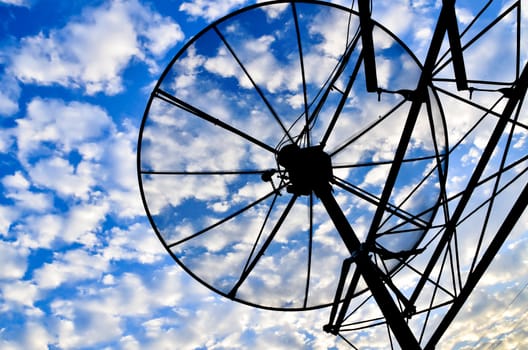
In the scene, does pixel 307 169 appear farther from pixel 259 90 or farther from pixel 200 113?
pixel 259 90

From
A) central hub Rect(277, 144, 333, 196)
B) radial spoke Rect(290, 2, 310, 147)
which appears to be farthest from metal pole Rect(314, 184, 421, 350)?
radial spoke Rect(290, 2, 310, 147)

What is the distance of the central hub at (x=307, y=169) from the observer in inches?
347

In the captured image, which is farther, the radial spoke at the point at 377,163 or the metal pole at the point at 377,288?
the radial spoke at the point at 377,163

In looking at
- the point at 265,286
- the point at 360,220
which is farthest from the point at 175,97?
the point at 360,220

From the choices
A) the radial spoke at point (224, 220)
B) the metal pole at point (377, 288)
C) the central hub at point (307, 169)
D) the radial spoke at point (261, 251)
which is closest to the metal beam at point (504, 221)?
the metal pole at point (377, 288)

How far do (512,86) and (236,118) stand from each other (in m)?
6.29

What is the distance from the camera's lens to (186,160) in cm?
1063

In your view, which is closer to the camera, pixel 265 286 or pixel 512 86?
pixel 512 86

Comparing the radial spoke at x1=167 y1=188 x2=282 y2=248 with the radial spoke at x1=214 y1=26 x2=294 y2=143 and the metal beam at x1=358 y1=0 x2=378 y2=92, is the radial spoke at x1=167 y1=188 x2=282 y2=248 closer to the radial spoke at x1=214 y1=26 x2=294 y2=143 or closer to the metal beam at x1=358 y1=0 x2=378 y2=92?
the radial spoke at x1=214 y1=26 x2=294 y2=143

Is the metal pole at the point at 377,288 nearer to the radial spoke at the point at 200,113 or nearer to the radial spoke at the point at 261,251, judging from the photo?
the radial spoke at the point at 261,251

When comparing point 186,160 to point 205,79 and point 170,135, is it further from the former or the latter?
point 205,79

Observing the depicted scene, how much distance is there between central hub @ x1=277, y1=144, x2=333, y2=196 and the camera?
8820 mm

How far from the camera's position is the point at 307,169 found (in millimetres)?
8867

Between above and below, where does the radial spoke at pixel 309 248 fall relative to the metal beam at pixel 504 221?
above
